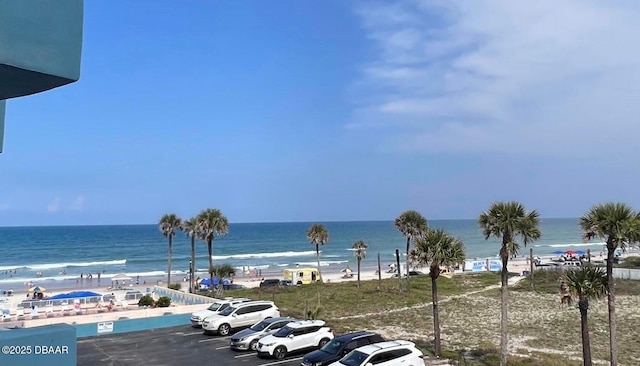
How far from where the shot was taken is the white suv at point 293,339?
864 inches

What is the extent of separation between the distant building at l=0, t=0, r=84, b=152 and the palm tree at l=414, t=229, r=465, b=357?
67.0 ft

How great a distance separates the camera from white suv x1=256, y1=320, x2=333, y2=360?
21.9 metres

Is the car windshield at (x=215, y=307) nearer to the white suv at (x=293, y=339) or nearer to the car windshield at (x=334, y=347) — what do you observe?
the white suv at (x=293, y=339)

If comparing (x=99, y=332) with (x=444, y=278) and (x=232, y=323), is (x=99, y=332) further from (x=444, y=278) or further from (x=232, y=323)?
(x=444, y=278)

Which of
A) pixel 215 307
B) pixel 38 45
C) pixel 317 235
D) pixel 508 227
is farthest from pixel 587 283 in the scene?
pixel 317 235

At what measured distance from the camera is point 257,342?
22656 mm

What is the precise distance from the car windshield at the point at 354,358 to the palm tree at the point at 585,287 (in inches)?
302

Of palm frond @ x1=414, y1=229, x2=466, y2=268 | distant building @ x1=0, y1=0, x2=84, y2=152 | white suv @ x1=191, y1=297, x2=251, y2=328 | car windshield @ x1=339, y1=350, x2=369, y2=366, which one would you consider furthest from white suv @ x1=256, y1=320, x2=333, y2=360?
distant building @ x1=0, y1=0, x2=84, y2=152

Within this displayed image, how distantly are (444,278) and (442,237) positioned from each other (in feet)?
117

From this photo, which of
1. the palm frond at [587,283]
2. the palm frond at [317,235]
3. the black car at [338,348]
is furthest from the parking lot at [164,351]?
the palm frond at [317,235]

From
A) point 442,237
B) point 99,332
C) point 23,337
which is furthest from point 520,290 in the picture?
point 23,337

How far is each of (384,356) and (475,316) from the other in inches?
746

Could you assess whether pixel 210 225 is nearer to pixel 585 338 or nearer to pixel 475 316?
pixel 475 316

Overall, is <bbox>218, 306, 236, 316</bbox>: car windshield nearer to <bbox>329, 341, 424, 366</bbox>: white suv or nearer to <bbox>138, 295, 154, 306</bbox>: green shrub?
<bbox>329, 341, 424, 366</bbox>: white suv
